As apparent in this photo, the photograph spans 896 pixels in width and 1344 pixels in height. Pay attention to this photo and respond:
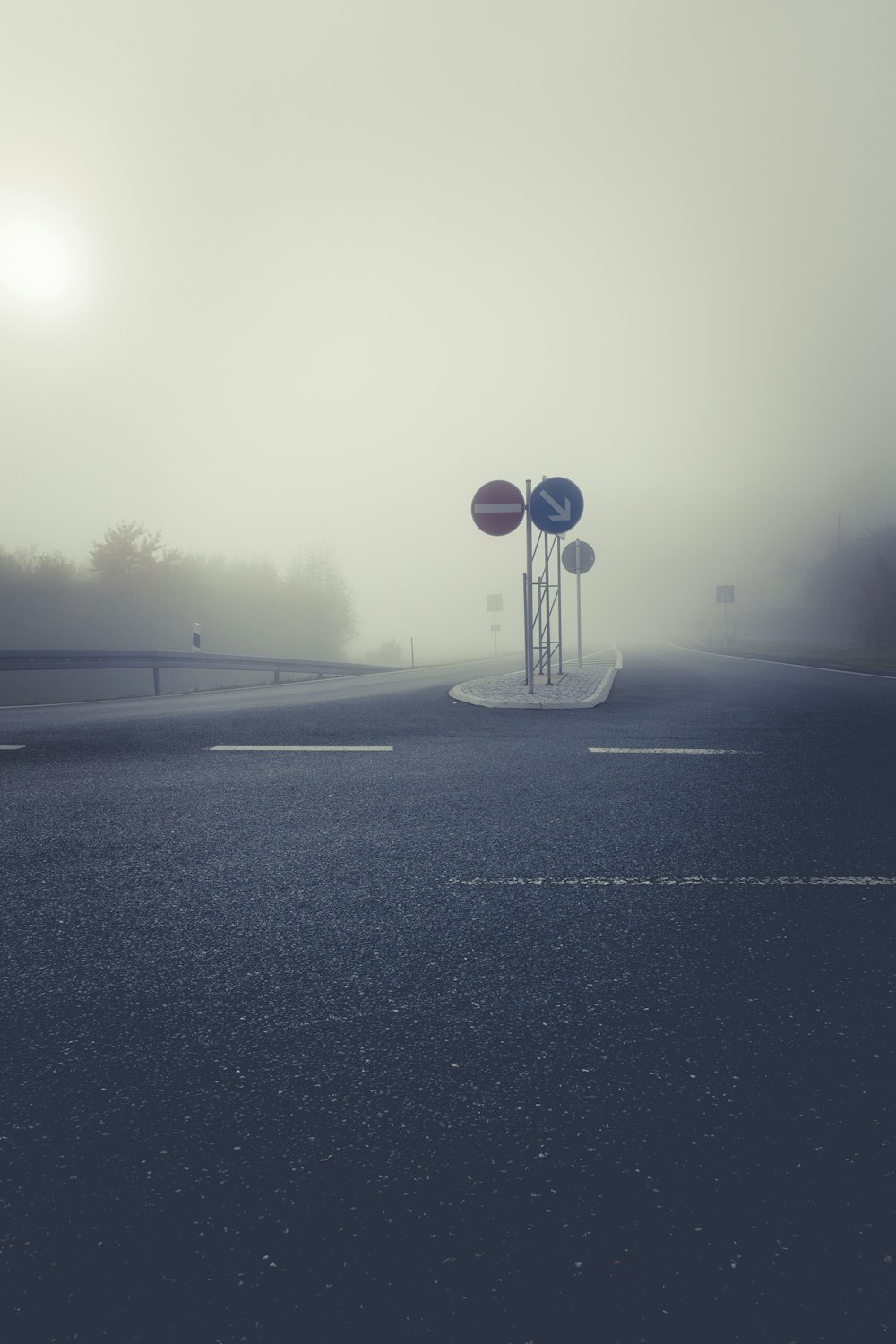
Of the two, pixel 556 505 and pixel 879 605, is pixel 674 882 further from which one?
pixel 879 605

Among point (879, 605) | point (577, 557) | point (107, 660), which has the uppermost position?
point (577, 557)

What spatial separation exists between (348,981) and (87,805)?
3.29 meters

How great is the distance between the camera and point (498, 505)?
13.1 m

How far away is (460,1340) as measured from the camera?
1.40 m

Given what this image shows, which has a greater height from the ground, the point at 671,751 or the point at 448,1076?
the point at 448,1076

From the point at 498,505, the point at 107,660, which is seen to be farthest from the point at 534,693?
the point at 107,660

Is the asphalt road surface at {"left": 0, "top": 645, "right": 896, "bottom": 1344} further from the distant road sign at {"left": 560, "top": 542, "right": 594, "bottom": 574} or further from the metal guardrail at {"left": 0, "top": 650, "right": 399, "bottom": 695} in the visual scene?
the distant road sign at {"left": 560, "top": 542, "right": 594, "bottom": 574}

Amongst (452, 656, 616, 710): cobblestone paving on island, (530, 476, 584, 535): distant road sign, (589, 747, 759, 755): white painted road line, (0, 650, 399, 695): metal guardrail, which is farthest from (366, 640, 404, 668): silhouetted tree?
(589, 747, 759, 755): white painted road line

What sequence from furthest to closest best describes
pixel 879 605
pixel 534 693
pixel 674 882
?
pixel 879 605 < pixel 534 693 < pixel 674 882

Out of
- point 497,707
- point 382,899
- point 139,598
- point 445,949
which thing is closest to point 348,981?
point 445,949

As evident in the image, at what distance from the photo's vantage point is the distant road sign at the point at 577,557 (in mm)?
21022

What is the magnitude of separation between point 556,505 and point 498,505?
0.99 meters

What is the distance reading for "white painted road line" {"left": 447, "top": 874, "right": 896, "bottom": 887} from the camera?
12.4 ft

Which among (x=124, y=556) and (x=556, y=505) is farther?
(x=124, y=556)
